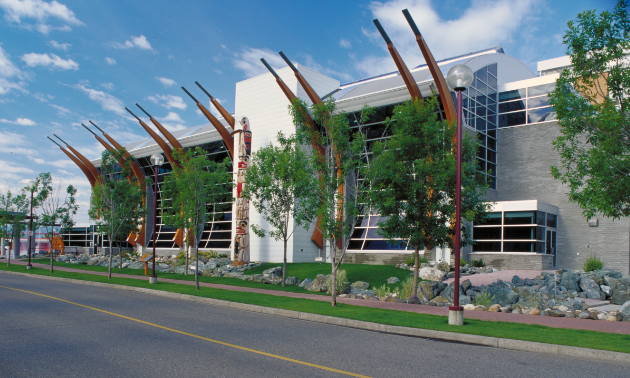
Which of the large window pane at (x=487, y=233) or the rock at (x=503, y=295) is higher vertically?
the large window pane at (x=487, y=233)

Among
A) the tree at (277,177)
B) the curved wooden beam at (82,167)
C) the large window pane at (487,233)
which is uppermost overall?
the curved wooden beam at (82,167)

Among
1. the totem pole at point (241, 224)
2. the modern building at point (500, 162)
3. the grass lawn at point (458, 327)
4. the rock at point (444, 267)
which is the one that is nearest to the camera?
the grass lawn at point (458, 327)

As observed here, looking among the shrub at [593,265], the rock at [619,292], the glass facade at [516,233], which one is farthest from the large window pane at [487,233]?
the rock at [619,292]

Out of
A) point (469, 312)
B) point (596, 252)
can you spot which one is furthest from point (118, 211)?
point (596, 252)

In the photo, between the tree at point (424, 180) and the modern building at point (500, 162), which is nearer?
the tree at point (424, 180)

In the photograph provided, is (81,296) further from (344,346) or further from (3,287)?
(344,346)

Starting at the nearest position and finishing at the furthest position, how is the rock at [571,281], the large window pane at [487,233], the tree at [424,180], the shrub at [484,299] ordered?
the shrub at [484,299] → the tree at [424,180] → the rock at [571,281] → the large window pane at [487,233]

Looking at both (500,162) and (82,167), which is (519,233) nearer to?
(500,162)

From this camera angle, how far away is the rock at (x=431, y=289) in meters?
19.1

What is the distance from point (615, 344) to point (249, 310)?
9.90 meters

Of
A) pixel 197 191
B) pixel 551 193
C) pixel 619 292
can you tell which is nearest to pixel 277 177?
pixel 197 191

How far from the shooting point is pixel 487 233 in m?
30.0

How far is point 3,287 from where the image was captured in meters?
19.5

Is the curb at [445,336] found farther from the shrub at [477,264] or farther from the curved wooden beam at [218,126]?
the curved wooden beam at [218,126]
